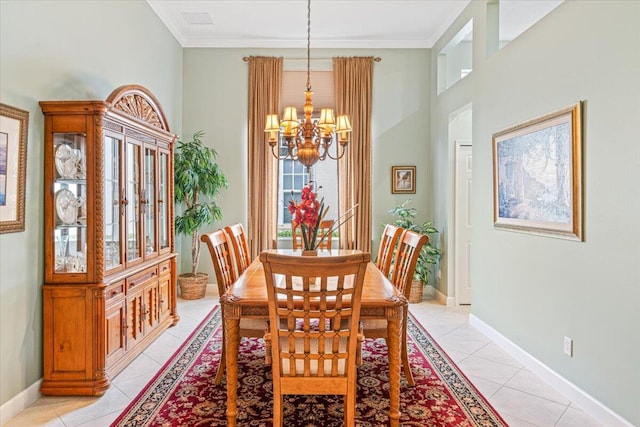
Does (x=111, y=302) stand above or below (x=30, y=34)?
below

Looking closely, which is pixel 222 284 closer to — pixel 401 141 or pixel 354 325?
pixel 354 325

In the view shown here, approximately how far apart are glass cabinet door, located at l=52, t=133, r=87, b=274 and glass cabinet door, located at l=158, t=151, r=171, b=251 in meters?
1.24

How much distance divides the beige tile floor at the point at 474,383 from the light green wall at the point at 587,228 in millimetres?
206

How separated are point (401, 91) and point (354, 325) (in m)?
4.62

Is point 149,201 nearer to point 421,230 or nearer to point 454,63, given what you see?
point 421,230

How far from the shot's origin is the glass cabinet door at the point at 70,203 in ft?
9.71

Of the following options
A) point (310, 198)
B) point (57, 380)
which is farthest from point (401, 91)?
point (57, 380)

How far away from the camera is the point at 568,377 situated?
9.71 ft

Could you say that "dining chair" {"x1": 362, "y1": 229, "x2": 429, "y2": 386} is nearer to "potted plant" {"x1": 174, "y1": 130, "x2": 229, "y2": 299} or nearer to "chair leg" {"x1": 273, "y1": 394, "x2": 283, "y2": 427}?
"chair leg" {"x1": 273, "y1": 394, "x2": 283, "y2": 427}

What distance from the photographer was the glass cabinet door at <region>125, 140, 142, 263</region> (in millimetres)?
3527

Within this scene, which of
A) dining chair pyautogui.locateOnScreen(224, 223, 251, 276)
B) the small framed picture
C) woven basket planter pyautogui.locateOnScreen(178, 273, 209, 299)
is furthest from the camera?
the small framed picture

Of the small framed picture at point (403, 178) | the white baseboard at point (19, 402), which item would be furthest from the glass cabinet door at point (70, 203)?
the small framed picture at point (403, 178)

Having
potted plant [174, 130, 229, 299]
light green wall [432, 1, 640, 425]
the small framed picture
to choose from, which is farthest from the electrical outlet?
potted plant [174, 130, 229, 299]

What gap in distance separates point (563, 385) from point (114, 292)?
3.20 metres
